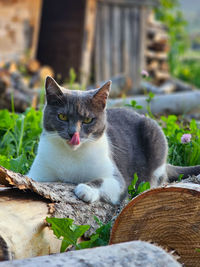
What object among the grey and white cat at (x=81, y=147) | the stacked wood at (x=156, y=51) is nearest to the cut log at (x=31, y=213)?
the grey and white cat at (x=81, y=147)

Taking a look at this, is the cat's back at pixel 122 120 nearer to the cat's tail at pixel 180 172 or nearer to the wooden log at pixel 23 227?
the cat's tail at pixel 180 172

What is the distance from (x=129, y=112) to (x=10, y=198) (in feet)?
6.15

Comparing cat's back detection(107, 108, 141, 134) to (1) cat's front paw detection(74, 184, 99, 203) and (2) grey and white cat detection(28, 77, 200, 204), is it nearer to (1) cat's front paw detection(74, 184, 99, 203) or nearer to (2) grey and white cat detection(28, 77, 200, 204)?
(2) grey and white cat detection(28, 77, 200, 204)

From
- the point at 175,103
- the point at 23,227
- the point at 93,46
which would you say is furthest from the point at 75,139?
the point at 93,46

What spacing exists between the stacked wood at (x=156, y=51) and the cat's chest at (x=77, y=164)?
9178 mm

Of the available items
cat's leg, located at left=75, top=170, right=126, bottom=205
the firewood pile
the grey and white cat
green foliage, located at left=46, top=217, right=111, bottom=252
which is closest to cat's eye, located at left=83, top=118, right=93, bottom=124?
the grey and white cat

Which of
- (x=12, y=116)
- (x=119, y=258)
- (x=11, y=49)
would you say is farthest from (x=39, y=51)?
(x=119, y=258)

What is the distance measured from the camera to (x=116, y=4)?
10828 millimetres

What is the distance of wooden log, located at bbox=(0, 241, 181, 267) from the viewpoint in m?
1.82

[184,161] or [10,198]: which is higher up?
[10,198]

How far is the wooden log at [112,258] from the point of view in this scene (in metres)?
1.82

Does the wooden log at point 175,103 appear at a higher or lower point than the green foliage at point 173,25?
lower

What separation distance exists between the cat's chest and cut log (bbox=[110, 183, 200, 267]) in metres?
0.90

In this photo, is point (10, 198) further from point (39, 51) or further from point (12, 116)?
point (39, 51)
